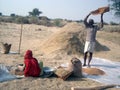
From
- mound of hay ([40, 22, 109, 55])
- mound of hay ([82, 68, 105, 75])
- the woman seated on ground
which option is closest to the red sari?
the woman seated on ground

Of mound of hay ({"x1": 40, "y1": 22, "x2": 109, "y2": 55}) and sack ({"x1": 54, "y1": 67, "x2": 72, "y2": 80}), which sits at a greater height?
mound of hay ({"x1": 40, "y1": 22, "x2": 109, "y2": 55})

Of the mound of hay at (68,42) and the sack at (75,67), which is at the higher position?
the mound of hay at (68,42)

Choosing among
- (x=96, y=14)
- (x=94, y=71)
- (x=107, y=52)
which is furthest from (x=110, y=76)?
(x=107, y=52)

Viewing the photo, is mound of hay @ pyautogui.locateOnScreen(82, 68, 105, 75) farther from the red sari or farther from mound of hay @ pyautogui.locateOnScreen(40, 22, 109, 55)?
mound of hay @ pyautogui.locateOnScreen(40, 22, 109, 55)

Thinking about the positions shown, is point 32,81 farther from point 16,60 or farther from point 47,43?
point 47,43

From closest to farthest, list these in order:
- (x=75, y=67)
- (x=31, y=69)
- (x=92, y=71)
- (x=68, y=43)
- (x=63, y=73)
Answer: (x=31, y=69), (x=63, y=73), (x=75, y=67), (x=92, y=71), (x=68, y=43)

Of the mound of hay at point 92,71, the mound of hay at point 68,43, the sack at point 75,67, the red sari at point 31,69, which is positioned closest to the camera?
the red sari at point 31,69

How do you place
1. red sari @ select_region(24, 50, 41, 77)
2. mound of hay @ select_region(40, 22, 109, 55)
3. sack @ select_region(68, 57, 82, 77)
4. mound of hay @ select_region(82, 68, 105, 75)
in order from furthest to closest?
mound of hay @ select_region(40, 22, 109, 55), mound of hay @ select_region(82, 68, 105, 75), sack @ select_region(68, 57, 82, 77), red sari @ select_region(24, 50, 41, 77)

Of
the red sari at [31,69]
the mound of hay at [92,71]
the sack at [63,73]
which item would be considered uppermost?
the red sari at [31,69]

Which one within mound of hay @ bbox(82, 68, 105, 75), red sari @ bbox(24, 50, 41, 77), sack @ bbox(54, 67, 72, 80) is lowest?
mound of hay @ bbox(82, 68, 105, 75)

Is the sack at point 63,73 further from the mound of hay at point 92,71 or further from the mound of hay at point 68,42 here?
the mound of hay at point 68,42

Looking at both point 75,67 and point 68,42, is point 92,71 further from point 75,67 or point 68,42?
point 68,42

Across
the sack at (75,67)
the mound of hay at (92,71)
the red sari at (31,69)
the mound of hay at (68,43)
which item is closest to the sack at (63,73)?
the sack at (75,67)

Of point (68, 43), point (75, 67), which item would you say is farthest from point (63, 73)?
point (68, 43)
